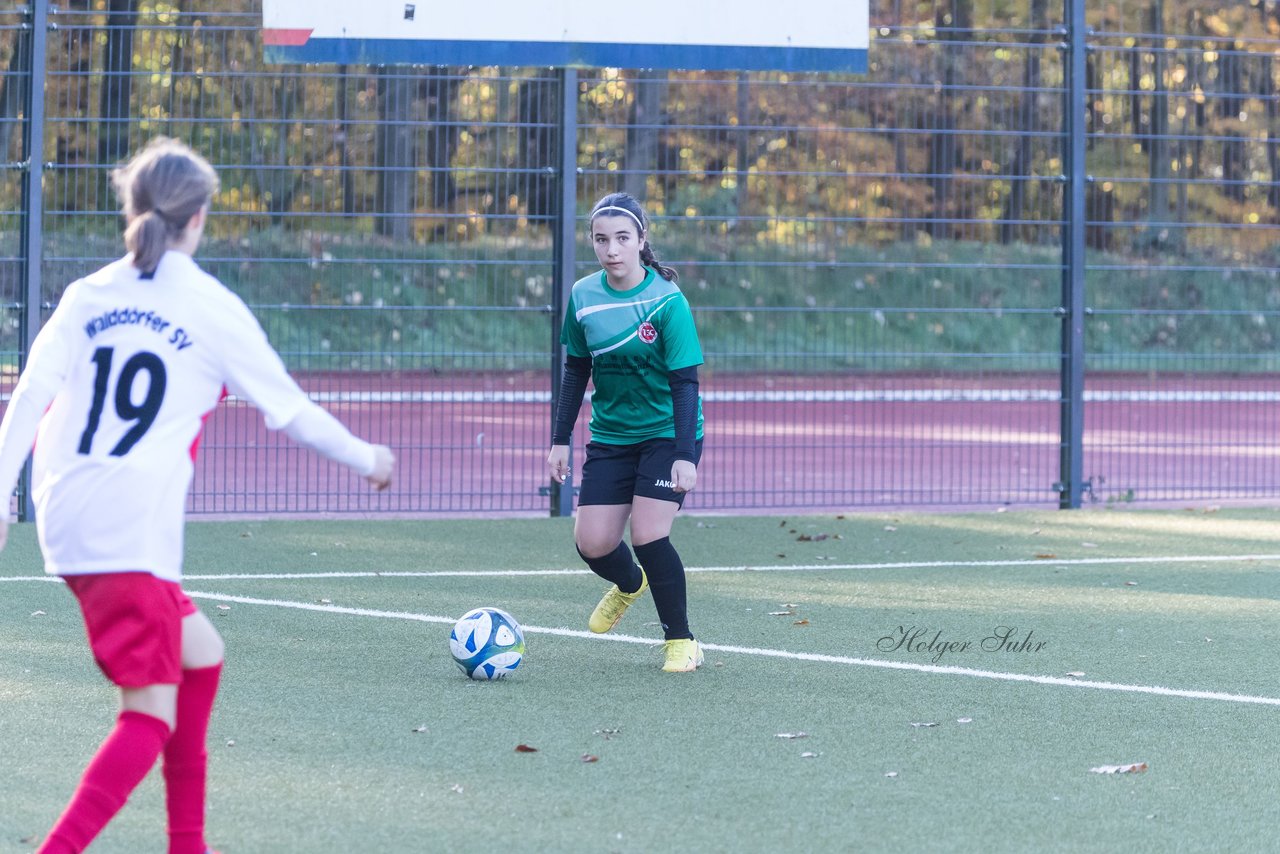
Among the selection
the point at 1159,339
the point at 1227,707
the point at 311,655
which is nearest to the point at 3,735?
the point at 311,655

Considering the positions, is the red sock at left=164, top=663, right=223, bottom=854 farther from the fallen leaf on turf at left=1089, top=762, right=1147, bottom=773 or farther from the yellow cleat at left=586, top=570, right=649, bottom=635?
the yellow cleat at left=586, top=570, right=649, bottom=635

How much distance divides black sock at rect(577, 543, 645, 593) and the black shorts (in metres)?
0.20

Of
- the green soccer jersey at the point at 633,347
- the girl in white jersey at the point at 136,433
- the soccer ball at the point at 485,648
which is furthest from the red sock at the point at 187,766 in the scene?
the green soccer jersey at the point at 633,347

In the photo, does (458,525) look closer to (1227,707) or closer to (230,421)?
(230,421)

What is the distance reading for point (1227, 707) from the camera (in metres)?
5.35

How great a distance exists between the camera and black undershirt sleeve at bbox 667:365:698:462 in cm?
Answer: 565

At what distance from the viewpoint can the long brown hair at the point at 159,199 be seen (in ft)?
10.7

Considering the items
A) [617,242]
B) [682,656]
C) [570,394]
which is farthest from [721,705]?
[617,242]

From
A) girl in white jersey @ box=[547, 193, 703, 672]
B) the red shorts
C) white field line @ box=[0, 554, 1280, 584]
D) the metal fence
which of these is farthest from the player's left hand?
the metal fence

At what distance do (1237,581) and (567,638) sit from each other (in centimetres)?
333

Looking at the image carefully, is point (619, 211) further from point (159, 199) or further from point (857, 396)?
point (857, 396)

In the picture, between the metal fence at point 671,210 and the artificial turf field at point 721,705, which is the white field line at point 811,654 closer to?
the artificial turf field at point 721,705

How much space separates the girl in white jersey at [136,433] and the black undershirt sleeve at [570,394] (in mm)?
2772

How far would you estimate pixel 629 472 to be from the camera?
5.98m
